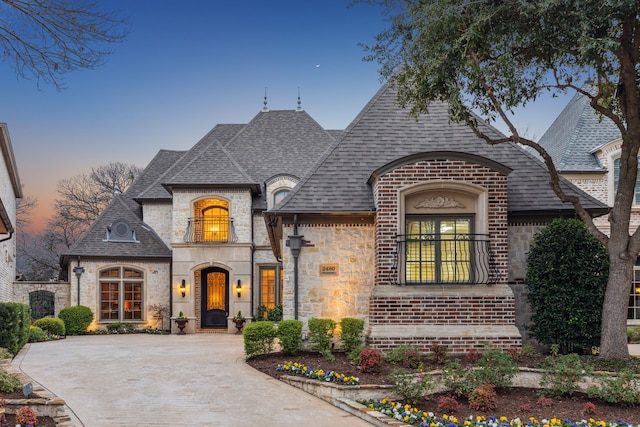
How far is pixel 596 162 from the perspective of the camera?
744 inches

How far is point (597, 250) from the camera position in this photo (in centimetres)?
1157

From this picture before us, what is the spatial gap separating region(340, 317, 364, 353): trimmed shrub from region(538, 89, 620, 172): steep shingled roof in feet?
32.4

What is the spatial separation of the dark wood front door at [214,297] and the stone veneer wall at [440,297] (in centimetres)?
1229

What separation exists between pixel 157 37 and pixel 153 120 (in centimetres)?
1345

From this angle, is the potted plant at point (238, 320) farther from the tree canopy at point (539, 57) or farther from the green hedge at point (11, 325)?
the tree canopy at point (539, 57)

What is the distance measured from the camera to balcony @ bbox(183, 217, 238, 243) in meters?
22.3

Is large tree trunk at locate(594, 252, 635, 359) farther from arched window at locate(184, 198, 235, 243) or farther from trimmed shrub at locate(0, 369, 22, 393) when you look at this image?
arched window at locate(184, 198, 235, 243)

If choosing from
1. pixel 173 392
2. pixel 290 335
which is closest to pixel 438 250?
pixel 290 335

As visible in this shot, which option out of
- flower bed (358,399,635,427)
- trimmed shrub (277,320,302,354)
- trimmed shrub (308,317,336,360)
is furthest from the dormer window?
flower bed (358,399,635,427)

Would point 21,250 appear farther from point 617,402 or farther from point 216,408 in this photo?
point 617,402

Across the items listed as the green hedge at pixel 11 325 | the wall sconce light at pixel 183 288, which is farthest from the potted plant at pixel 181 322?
the green hedge at pixel 11 325

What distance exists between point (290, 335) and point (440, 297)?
9.41 feet

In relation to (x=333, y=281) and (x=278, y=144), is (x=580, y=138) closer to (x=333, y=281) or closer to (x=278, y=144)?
(x=333, y=281)

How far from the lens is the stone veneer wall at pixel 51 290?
22.9 metres
